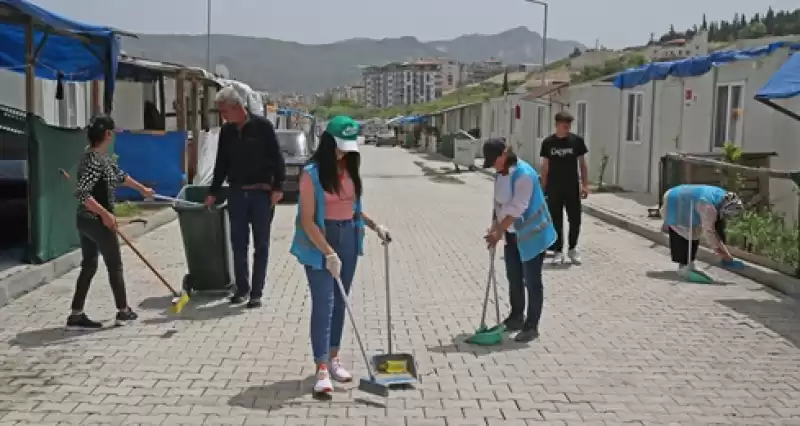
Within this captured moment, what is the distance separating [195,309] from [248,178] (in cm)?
125

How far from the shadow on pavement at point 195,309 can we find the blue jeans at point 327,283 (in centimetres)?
226

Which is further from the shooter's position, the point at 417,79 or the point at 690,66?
the point at 417,79

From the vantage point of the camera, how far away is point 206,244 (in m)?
7.99

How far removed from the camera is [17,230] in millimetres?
10445

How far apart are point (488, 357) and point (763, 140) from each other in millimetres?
10024

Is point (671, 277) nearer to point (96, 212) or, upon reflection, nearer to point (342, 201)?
point (342, 201)

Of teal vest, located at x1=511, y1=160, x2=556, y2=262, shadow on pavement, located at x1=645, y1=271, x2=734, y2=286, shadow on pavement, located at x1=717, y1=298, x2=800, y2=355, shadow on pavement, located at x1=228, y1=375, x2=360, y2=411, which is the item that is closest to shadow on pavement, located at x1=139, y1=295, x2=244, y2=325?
shadow on pavement, located at x1=228, y1=375, x2=360, y2=411

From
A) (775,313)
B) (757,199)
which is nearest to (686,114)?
(757,199)

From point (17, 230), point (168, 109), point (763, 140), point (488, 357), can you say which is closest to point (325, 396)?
point (488, 357)

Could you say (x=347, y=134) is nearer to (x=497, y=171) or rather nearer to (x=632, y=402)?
(x=497, y=171)

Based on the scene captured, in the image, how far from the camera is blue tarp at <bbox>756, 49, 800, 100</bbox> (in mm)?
8656

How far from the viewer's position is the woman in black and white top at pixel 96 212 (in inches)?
261

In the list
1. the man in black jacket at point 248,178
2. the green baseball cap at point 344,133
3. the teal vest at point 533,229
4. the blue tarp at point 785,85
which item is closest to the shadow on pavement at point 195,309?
the man in black jacket at point 248,178

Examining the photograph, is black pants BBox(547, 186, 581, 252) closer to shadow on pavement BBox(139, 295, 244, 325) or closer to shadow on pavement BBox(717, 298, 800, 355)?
shadow on pavement BBox(717, 298, 800, 355)
